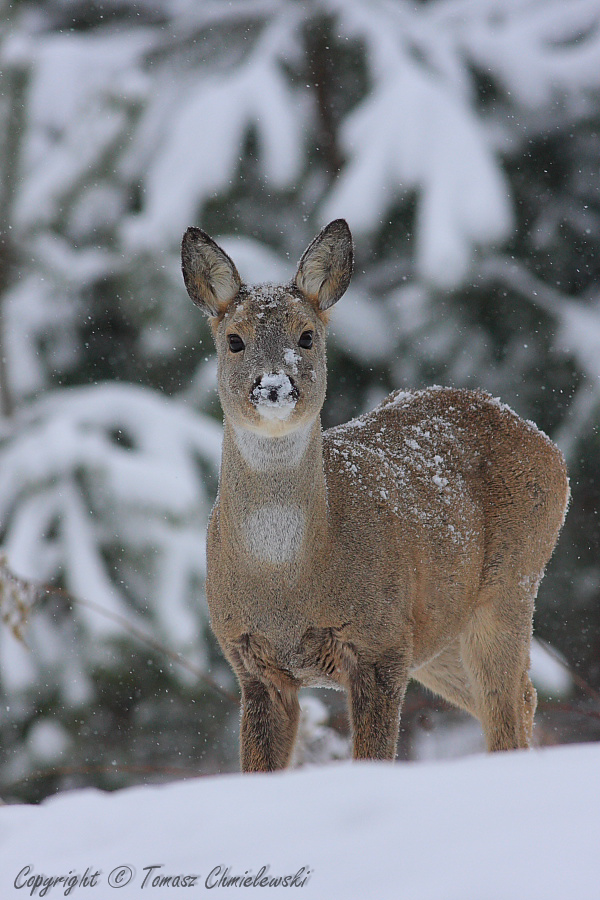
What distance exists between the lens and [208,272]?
4.65 m

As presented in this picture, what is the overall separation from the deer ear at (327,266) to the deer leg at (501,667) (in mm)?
1496

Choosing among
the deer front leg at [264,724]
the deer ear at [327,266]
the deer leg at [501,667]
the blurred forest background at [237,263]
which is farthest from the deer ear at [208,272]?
the blurred forest background at [237,263]

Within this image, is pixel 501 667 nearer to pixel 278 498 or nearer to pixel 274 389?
pixel 278 498

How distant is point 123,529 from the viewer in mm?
9641

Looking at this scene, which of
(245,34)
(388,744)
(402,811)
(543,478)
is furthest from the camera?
(245,34)

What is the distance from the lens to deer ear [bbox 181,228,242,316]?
4.61 m

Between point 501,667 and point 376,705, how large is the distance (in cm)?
106

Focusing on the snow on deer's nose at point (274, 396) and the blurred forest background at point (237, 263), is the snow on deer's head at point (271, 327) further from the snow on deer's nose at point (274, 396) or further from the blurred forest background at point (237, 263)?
the blurred forest background at point (237, 263)

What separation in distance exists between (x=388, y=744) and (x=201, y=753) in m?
7.10

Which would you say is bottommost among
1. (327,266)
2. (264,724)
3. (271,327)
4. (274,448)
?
(264,724)

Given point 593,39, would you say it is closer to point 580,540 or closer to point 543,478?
point 580,540

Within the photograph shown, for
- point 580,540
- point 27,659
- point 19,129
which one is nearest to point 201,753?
point 27,659

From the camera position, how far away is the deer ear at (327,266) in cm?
467

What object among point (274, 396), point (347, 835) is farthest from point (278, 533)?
point (347, 835)
